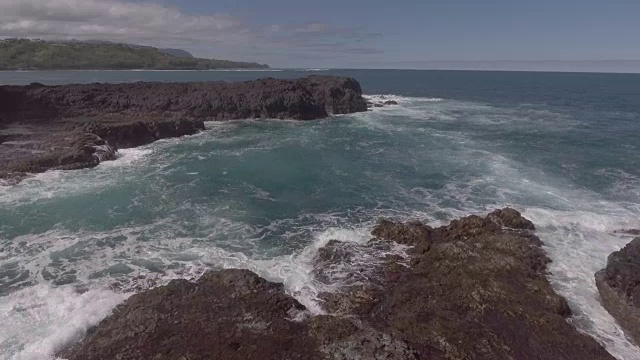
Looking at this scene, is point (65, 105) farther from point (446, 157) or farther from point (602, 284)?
point (602, 284)

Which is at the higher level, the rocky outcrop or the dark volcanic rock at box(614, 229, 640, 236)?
the dark volcanic rock at box(614, 229, 640, 236)

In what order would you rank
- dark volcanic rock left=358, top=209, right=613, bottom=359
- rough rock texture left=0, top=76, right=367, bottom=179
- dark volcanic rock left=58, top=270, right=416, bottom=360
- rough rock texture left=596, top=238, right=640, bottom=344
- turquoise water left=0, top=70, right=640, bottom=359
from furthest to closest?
rough rock texture left=0, top=76, right=367, bottom=179 → turquoise water left=0, top=70, right=640, bottom=359 → rough rock texture left=596, top=238, right=640, bottom=344 → dark volcanic rock left=358, top=209, right=613, bottom=359 → dark volcanic rock left=58, top=270, right=416, bottom=360

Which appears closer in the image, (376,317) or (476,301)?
(376,317)

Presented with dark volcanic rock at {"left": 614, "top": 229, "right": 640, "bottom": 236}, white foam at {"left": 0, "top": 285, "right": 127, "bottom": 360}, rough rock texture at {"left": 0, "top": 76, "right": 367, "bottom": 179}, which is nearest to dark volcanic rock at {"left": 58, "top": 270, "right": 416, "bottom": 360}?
white foam at {"left": 0, "top": 285, "right": 127, "bottom": 360}

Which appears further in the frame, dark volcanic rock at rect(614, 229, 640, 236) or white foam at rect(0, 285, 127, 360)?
dark volcanic rock at rect(614, 229, 640, 236)

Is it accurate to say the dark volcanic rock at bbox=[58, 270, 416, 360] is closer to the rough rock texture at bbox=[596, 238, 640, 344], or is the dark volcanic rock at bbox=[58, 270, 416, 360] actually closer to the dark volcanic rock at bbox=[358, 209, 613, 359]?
the dark volcanic rock at bbox=[358, 209, 613, 359]

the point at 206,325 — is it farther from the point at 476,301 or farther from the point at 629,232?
the point at 629,232

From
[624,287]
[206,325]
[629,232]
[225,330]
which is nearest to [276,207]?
[206,325]
